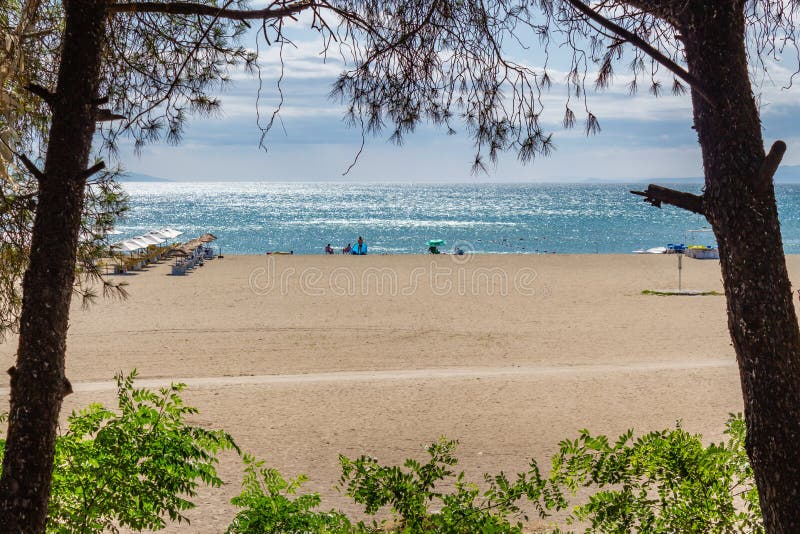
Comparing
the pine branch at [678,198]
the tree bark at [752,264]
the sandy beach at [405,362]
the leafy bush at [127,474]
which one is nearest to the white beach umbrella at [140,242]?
the sandy beach at [405,362]

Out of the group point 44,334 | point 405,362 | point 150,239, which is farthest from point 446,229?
point 44,334

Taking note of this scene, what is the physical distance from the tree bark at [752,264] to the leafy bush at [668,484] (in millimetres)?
917

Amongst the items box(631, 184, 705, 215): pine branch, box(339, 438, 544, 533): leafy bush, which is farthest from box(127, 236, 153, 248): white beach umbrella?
box(631, 184, 705, 215): pine branch

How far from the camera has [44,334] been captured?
133 inches

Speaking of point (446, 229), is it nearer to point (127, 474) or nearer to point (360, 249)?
point (360, 249)

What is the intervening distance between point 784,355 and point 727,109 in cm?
102

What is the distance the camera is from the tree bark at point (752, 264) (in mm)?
3098

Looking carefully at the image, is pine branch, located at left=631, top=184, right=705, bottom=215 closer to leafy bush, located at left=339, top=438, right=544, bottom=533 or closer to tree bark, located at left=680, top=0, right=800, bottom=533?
tree bark, located at left=680, top=0, right=800, bottom=533

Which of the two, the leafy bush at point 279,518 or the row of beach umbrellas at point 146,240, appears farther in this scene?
the row of beach umbrellas at point 146,240

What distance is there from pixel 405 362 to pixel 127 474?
8.78 metres

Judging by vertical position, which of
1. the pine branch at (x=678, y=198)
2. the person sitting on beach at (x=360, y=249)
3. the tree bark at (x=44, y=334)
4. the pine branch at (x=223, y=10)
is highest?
the pine branch at (x=223, y=10)

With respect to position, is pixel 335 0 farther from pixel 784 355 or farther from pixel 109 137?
pixel 784 355

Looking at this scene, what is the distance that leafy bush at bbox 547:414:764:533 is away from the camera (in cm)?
407

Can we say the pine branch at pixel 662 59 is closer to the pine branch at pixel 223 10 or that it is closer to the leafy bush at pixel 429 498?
the pine branch at pixel 223 10
